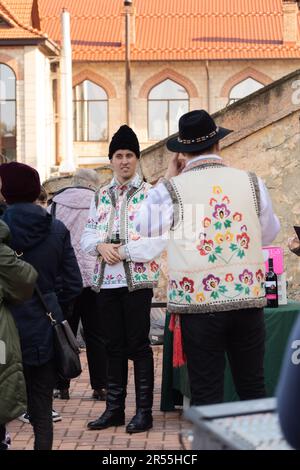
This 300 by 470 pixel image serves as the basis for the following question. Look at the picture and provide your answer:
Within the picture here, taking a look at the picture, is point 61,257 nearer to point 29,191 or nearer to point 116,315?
point 29,191

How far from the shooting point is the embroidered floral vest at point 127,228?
6.71 metres

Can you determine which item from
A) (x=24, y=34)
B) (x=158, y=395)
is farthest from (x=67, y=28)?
(x=158, y=395)

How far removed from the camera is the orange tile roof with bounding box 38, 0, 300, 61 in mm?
48250

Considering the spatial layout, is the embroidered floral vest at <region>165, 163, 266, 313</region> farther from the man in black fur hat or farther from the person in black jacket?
the man in black fur hat

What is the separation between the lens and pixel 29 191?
5.59 metres

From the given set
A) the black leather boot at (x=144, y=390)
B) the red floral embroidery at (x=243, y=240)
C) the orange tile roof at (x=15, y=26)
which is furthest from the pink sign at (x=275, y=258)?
the orange tile roof at (x=15, y=26)

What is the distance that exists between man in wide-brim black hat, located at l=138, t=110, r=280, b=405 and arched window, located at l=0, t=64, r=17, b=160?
124 ft

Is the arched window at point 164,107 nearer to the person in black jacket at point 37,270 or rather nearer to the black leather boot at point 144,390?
the black leather boot at point 144,390

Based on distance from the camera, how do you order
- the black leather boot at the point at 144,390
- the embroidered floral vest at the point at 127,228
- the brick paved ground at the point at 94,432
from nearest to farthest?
the brick paved ground at the point at 94,432
the embroidered floral vest at the point at 127,228
the black leather boot at the point at 144,390

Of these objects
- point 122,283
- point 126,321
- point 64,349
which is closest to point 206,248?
point 64,349

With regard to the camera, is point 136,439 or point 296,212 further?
point 296,212

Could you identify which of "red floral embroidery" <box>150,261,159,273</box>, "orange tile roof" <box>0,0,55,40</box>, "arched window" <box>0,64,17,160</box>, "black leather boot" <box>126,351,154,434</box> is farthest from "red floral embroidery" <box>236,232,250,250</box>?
"arched window" <box>0,64,17,160</box>

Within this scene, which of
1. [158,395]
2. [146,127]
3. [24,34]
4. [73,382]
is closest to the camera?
[158,395]

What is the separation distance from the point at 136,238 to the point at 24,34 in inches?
1428
